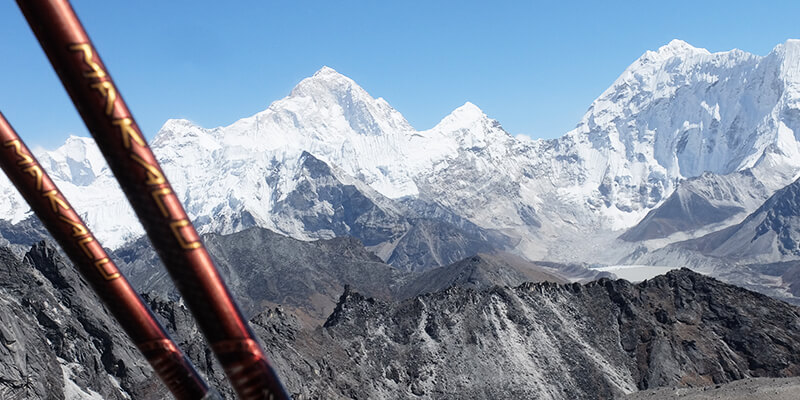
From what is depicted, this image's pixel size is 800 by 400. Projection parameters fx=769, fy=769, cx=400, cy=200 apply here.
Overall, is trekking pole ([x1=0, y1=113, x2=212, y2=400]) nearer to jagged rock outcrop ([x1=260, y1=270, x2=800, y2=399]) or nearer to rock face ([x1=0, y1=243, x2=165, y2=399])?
rock face ([x1=0, y1=243, x2=165, y2=399])

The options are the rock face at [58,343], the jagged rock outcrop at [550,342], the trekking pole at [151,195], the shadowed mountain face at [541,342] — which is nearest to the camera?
the trekking pole at [151,195]

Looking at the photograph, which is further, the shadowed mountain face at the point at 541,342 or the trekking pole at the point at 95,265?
the shadowed mountain face at the point at 541,342

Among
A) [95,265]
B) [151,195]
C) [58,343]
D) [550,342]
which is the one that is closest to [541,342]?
[550,342]

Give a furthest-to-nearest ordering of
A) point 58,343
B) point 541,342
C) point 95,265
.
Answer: point 541,342 < point 58,343 < point 95,265

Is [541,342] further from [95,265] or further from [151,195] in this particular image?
[151,195]

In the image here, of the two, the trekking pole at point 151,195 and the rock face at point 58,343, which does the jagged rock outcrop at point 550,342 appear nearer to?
the rock face at point 58,343

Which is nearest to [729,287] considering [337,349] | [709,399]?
[709,399]

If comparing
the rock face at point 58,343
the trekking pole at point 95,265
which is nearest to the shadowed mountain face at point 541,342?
the rock face at point 58,343
